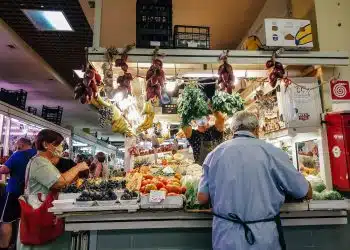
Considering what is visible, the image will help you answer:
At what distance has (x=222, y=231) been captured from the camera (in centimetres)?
223

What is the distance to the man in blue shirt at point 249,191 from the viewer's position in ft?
7.13

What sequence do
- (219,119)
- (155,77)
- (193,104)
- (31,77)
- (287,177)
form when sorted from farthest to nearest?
(31,77) → (219,119) → (193,104) → (155,77) → (287,177)

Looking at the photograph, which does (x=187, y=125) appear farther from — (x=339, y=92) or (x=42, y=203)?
(x=42, y=203)

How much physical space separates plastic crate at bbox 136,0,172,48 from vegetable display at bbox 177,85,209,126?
29.9 inches

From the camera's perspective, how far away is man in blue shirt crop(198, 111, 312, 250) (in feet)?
7.13

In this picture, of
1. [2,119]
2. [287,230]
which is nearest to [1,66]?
[2,119]

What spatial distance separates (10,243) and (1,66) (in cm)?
481

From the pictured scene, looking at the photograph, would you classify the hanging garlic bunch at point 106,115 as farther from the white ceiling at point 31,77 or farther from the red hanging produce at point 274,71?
the white ceiling at point 31,77

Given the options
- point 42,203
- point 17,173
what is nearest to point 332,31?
point 42,203

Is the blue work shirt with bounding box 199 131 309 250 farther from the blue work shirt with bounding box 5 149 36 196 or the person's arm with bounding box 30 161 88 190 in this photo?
the blue work shirt with bounding box 5 149 36 196

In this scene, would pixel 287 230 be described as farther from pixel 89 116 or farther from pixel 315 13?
pixel 89 116

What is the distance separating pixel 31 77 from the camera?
8.74m

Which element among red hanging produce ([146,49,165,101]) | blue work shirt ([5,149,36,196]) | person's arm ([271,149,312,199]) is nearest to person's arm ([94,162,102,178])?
blue work shirt ([5,149,36,196])

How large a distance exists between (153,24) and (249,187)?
2110 mm
